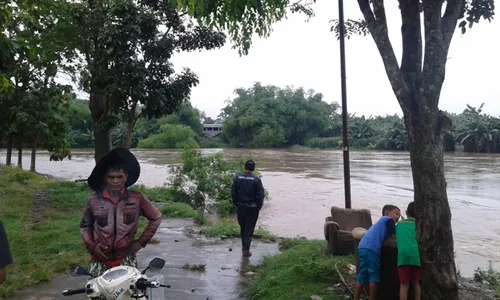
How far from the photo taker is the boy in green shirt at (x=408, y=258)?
4453 millimetres

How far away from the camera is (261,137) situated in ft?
251

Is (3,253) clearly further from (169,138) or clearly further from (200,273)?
(169,138)

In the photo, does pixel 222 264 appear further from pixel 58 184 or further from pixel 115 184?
pixel 58 184

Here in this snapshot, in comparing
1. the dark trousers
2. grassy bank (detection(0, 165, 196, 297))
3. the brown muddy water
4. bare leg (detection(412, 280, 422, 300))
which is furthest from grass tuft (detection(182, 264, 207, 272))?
the brown muddy water

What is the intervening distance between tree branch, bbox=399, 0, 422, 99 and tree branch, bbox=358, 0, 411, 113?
4.3 inches

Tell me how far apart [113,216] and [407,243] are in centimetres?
271

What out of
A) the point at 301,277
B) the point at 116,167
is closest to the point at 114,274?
the point at 116,167

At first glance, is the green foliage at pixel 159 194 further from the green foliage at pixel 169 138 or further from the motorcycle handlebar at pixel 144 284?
the green foliage at pixel 169 138

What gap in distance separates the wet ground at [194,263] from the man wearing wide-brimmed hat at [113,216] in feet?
7.49

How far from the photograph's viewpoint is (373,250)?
4633mm

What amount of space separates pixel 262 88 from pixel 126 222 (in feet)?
283

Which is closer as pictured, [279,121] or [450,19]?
[450,19]

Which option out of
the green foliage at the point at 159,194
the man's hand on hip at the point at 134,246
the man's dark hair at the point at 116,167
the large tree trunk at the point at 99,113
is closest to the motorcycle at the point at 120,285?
the man's hand on hip at the point at 134,246

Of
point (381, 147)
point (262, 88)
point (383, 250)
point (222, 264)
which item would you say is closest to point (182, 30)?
point (222, 264)
